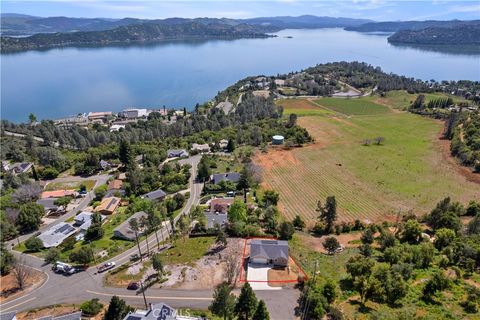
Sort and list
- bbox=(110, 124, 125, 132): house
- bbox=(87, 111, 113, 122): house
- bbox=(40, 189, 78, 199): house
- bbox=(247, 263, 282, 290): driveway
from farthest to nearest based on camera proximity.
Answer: bbox=(87, 111, 113, 122): house < bbox=(110, 124, 125, 132): house < bbox=(40, 189, 78, 199): house < bbox=(247, 263, 282, 290): driveway

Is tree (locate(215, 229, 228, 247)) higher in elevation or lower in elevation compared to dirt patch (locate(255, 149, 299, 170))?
higher

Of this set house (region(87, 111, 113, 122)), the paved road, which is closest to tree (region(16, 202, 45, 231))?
the paved road

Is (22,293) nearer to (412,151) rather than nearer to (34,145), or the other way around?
(34,145)

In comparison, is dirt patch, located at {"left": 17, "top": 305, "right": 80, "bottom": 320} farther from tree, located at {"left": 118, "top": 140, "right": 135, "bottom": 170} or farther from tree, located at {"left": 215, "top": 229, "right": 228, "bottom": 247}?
tree, located at {"left": 118, "top": 140, "right": 135, "bottom": 170}

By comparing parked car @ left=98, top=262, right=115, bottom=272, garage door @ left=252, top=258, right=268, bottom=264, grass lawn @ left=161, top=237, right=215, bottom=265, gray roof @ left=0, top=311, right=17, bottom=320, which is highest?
gray roof @ left=0, top=311, right=17, bottom=320

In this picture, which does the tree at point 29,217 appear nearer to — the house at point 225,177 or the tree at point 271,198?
the house at point 225,177

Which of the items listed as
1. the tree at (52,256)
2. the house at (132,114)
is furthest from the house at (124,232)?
the house at (132,114)

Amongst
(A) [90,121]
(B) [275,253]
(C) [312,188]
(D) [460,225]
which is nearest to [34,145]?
(A) [90,121]
